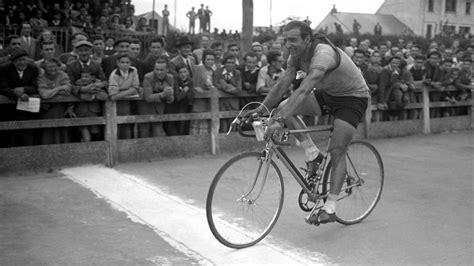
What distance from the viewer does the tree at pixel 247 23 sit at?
14.1 metres

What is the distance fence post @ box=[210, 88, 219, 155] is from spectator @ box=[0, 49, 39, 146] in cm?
260

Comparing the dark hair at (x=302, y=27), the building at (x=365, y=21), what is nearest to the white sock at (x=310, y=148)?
the dark hair at (x=302, y=27)

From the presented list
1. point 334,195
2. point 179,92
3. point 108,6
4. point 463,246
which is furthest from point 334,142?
point 108,6

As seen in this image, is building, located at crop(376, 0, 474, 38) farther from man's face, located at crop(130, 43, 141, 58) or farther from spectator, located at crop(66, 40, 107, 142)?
spectator, located at crop(66, 40, 107, 142)

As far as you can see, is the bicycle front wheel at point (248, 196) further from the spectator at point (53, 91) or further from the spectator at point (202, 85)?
the spectator at point (202, 85)

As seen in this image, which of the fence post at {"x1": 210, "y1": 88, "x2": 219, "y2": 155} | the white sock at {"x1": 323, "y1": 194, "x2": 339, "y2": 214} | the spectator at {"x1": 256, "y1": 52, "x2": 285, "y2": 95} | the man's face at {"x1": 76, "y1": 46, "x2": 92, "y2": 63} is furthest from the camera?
the spectator at {"x1": 256, "y1": 52, "x2": 285, "y2": 95}

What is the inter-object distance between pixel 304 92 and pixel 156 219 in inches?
77.8

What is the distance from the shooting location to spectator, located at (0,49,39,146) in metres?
7.43

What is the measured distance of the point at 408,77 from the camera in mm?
11469

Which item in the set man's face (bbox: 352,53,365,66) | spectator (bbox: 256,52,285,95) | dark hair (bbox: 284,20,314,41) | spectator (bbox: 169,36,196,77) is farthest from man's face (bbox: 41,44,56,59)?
man's face (bbox: 352,53,365,66)

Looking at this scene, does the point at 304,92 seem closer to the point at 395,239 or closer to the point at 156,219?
the point at 395,239

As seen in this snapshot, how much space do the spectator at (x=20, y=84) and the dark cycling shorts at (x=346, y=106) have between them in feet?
12.9

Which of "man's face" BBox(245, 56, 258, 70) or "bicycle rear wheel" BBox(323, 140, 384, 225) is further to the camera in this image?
"man's face" BBox(245, 56, 258, 70)

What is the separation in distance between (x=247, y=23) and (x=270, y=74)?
491 centimetres
